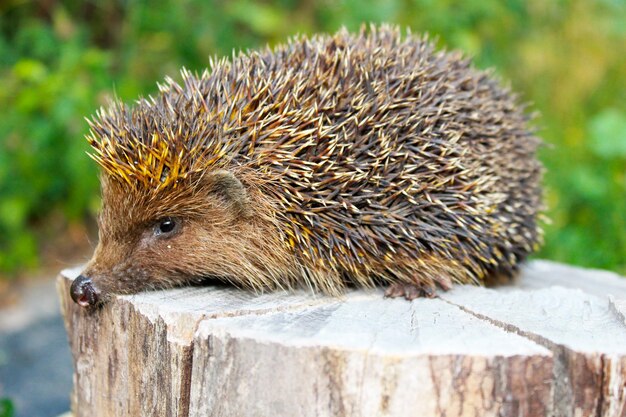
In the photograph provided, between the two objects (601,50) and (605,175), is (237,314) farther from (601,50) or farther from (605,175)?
(601,50)

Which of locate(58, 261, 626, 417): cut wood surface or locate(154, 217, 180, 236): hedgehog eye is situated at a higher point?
locate(154, 217, 180, 236): hedgehog eye

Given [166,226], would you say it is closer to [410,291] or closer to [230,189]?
[230,189]

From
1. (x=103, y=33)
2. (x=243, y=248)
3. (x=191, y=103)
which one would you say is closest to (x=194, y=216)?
(x=243, y=248)

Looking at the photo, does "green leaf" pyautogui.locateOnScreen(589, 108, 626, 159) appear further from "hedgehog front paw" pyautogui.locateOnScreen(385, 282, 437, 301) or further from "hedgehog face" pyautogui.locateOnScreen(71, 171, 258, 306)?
"hedgehog face" pyautogui.locateOnScreen(71, 171, 258, 306)

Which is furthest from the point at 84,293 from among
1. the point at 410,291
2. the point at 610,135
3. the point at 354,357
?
the point at 610,135

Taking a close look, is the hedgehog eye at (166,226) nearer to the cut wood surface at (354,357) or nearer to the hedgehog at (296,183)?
the hedgehog at (296,183)

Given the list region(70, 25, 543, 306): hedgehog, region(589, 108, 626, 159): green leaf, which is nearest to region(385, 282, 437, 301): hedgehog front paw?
region(70, 25, 543, 306): hedgehog

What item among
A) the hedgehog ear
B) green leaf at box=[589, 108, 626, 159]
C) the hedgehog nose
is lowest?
the hedgehog nose
